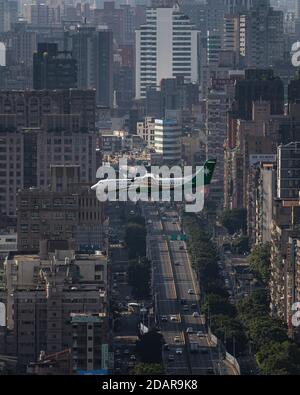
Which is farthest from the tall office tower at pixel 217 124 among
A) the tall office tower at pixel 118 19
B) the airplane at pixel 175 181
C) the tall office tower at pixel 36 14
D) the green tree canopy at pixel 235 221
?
the tall office tower at pixel 36 14

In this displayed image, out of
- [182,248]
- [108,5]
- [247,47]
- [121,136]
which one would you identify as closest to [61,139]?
[182,248]

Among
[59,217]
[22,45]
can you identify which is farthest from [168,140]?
[22,45]

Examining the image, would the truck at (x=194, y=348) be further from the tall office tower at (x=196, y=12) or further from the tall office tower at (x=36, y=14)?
the tall office tower at (x=36, y=14)

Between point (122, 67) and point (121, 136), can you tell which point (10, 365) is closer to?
point (121, 136)

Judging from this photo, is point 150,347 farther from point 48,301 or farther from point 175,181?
point 175,181

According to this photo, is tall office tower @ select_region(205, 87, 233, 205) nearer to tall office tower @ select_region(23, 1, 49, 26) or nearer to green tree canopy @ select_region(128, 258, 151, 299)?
green tree canopy @ select_region(128, 258, 151, 299)

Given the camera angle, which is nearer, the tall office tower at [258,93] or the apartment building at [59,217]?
the apartment building at [59,217]
